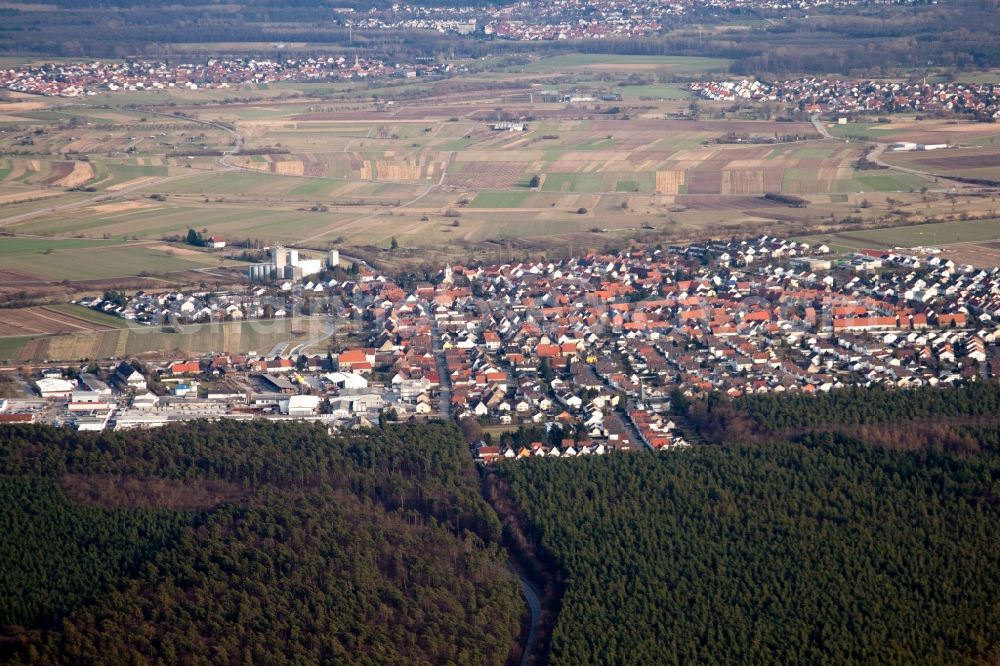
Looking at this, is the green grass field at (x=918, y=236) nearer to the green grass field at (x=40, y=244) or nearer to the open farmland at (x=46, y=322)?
the open farmland at (x=46, y=322)

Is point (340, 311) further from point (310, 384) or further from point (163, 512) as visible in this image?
point (163, 512)

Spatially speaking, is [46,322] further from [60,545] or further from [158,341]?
[60,545]

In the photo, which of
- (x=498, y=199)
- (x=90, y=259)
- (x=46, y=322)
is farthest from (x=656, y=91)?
(x=46, y=322)

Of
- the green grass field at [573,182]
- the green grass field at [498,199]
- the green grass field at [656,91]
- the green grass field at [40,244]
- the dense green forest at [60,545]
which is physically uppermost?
the dense green forest at [60,545]

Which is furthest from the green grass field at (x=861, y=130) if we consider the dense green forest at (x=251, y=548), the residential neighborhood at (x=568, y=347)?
the dense green forest at (x=251, y=548)

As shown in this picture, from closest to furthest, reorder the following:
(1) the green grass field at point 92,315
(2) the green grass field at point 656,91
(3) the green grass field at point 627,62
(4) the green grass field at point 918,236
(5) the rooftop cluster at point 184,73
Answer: (1) the green grass field at point 92,315, (4) the green grass field at point 918,236, (2) the green grass field at point 656,91, (5) the rooftop cluster at point 184,73, (3) the green grass field at point 627,62

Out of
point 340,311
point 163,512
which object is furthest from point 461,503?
point 340,311

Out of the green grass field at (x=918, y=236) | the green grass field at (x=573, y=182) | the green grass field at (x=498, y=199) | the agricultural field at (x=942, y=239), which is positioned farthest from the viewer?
the green grass field at (x=573, y=182)
